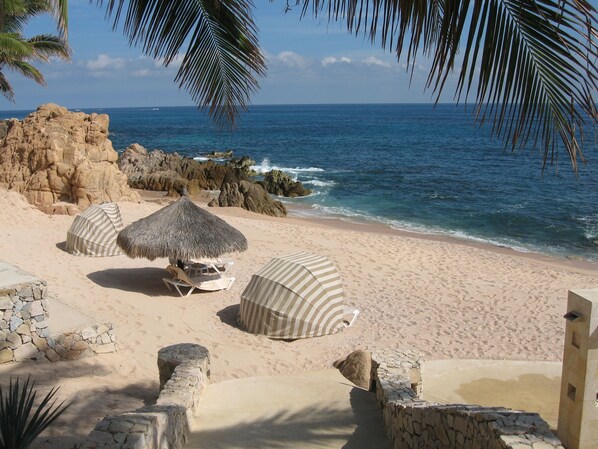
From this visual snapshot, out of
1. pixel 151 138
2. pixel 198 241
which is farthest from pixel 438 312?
pixel 151 138

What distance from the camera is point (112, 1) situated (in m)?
4.55

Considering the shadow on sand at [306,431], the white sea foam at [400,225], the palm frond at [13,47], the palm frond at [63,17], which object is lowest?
the white sea foam at [400,225]

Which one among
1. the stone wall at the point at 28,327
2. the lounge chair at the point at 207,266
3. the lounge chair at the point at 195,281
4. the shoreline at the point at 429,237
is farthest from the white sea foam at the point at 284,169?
the stone wall at the point at 28,327

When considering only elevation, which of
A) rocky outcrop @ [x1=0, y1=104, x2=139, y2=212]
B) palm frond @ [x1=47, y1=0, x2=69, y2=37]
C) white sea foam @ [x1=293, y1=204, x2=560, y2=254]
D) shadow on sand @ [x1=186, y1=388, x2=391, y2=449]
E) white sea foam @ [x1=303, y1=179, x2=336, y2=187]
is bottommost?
white sea foam @ [x1=293, y1=204, x2=560, y2=254]

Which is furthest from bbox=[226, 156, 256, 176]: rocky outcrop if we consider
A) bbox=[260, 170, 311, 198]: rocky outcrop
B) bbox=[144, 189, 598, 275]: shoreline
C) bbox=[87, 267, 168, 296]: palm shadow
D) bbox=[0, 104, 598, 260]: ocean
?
bbox=[87, 267, 168, 296]: palm shadow

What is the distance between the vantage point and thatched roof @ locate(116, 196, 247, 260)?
432 inches

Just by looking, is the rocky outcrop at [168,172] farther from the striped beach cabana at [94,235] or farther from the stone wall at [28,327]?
the stone wall at [28,327]

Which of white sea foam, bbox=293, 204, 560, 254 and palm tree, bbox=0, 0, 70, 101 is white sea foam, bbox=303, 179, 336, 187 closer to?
white sea foam, bbox=293, 204, 560, 254

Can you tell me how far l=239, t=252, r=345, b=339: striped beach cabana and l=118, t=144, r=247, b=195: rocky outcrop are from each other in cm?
1917

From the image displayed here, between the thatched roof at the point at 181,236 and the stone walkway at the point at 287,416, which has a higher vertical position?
the thatched roof at the point at 181,236

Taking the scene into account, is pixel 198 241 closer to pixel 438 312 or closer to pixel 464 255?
pixel 438 312

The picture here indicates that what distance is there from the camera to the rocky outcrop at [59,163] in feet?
56.5

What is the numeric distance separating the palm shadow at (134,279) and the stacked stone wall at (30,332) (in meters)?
3.56

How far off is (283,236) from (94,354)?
9396 mm
